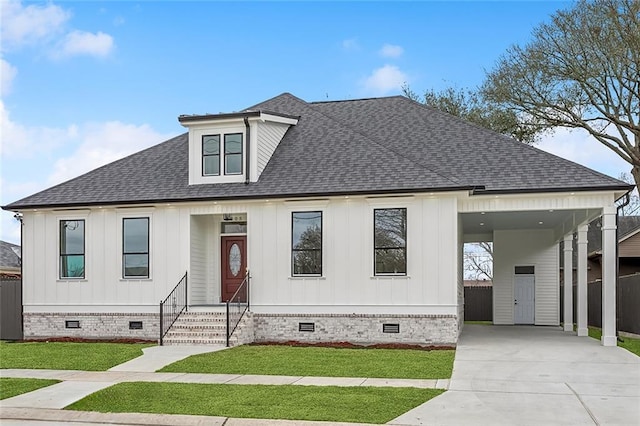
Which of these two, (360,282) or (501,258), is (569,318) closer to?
(501,258)

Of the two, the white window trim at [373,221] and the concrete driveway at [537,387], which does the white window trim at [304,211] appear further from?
the concrete driveway at [537,387]

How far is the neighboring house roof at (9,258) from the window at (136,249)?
23290mm

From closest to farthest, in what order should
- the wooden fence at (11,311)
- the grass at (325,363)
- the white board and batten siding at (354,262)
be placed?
the grass at (325,363) < the white board and batten siding at (354,262) < the wooden fence at (11,311)

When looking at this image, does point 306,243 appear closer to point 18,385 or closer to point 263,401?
point 18,385

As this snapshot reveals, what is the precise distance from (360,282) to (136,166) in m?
8.56

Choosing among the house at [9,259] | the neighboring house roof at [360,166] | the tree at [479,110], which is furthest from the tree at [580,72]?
the house at [9,259]

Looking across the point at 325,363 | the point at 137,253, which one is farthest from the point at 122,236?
the point at 325,363

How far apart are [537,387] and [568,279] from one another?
494 inches

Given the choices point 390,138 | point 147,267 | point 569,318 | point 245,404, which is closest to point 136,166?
point 147,267

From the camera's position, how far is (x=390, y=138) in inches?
870

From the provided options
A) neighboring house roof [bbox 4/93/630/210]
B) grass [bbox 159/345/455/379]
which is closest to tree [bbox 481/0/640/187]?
neighboring house roof [bbox 4/93/630/210]

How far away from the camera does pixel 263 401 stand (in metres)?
10.6

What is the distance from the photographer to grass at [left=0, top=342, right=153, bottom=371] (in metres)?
15.0

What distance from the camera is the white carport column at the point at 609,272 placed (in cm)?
1792
